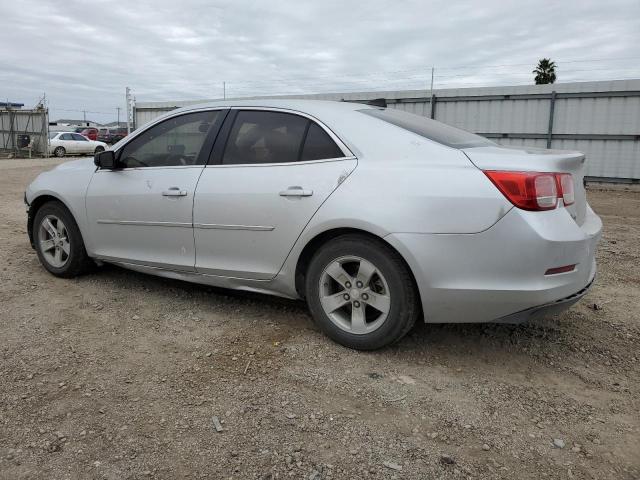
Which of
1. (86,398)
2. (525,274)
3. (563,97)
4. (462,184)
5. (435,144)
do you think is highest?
(563,97)

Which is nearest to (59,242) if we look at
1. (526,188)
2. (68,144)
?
(526,188)

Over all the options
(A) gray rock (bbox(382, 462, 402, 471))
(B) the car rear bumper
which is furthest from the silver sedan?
(A) gray rock (bbox(382, 462, 402, 471))

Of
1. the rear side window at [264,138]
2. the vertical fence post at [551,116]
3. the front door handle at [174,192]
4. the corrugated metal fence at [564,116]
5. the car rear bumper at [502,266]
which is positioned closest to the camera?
the car rear bumper at [502,266]

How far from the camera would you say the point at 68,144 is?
27.2 meters

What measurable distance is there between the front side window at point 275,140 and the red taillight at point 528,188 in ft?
3.25

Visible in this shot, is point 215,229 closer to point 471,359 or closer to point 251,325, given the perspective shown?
point 251,325

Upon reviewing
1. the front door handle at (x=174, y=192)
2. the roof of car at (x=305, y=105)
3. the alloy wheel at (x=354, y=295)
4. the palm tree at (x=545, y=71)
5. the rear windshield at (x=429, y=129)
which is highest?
the palm tree at (x=545, y=71)

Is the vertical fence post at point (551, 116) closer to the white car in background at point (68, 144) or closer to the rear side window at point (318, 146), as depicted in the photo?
the rear side window at point (318, 146)

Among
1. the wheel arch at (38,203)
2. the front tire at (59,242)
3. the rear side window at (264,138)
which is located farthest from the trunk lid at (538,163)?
the wheel arch at (38,203)

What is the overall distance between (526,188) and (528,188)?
0.03 ft

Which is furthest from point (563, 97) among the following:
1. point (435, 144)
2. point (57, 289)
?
point (57, 289)

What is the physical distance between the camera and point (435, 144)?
3.21m

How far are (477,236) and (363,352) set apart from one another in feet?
3.30

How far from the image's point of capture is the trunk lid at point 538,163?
2.91m
